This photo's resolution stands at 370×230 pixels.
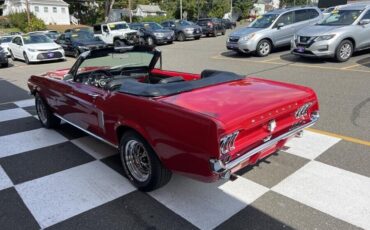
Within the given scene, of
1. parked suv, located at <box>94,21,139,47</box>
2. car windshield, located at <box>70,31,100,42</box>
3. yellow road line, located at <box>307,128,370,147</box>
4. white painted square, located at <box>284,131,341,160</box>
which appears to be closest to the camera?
white painted square, located at <box>284,131,341,160</box>

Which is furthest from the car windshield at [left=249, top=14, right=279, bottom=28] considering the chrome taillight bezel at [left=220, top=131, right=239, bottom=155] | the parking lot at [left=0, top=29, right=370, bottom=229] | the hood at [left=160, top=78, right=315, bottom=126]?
the chrome taillight bezel at [left=220, top=131, right=239, bottom=155]

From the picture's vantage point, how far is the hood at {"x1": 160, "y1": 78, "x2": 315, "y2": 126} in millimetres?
2756

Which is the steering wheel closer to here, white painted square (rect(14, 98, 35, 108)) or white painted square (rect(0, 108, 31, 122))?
white painted square (rect(0, 108, 31, 122))

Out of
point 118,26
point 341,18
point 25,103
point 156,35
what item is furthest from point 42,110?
point 118,26

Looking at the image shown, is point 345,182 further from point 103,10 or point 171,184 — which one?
point 103,10

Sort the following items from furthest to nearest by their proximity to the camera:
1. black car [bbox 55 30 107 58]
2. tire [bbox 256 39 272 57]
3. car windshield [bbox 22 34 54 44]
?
black car [bbox 55 30 107 58] < car windshield [bbox 22 34 54 44] < tire [bbox 256 39 272 57]

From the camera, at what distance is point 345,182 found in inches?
131

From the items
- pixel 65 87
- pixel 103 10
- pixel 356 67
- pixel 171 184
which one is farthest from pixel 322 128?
pixel 103 10

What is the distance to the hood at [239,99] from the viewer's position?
2756mm

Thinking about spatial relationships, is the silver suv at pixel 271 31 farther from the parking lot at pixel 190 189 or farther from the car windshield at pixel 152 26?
the car windshield at pixel 152 26

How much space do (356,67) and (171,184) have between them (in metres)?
8.22

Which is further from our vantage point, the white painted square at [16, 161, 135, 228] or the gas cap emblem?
the white painted square at [16, 161, 135, 228]

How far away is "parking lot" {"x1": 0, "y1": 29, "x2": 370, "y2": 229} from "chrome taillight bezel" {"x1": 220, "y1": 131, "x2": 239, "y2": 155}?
26.6 inches

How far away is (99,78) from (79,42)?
14262mm
